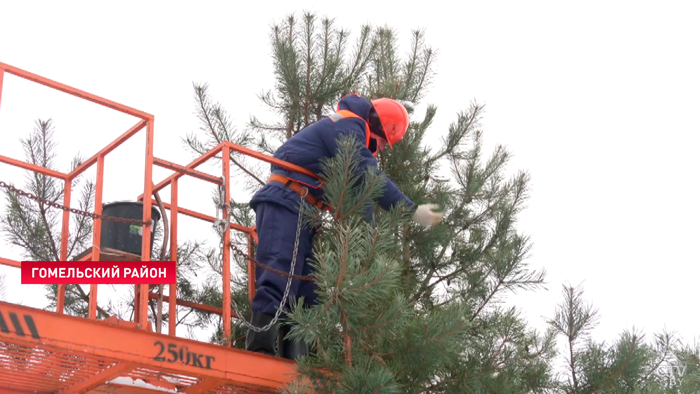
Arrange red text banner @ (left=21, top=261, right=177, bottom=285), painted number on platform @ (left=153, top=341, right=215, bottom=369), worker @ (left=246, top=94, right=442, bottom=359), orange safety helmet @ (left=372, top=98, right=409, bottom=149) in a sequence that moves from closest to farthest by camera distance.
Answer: painted number on platform @ (left=153, top=341, right=215, bottom=369) < red text banner @ (left=21, top=261, right=177, bottom=285) < worker @ (left=246, top=94, right=442, bottom=359) < orange safety helmet @ (left=372, top=98, right=409, bottom=149)

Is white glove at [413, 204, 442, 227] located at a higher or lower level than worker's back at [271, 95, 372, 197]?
lower

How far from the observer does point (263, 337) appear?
5098 millimetres

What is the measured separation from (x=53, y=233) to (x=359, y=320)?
374 cm

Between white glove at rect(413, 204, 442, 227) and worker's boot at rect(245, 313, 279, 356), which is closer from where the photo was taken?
worker's boot at rect(245, 313, 279, 356)

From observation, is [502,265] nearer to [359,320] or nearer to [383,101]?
[383,101]

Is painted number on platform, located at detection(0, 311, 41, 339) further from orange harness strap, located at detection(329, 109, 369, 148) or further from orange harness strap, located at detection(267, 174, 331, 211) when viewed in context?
orange harness strap, located at detection(329, 109, 369, 148)

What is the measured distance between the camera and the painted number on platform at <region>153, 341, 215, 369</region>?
4.26 meters

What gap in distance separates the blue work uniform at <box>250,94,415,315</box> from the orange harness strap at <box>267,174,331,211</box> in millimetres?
22

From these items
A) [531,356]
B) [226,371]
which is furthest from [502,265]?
[226,371]

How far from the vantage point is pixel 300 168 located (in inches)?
217

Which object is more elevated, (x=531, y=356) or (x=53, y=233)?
(x=53, y=233)

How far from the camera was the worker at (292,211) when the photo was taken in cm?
518

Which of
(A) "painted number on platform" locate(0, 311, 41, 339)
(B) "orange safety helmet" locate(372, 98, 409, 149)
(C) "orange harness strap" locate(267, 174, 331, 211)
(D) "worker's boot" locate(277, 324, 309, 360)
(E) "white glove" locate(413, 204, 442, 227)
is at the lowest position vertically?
(A) "painted number on platform" locate(0, 311, 41, 339)

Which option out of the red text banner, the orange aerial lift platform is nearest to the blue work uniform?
the orange aerial lift platform
